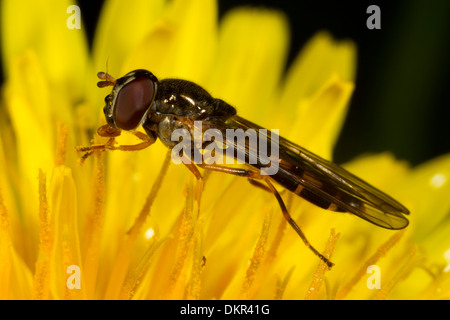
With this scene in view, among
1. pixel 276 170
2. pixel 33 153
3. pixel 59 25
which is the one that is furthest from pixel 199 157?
pixel 59 25

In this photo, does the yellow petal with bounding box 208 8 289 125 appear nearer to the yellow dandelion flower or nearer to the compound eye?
the yellow dandelion flower

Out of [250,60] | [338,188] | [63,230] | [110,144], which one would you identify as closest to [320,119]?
[250,60]

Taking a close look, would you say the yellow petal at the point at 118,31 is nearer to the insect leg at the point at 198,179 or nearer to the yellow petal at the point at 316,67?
the yellow petal at the point at 316,67

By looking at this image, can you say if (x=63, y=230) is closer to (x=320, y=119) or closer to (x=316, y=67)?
(x=320, y=119)

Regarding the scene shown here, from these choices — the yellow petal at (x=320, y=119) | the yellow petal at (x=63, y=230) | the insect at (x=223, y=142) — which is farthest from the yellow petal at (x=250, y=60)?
the yellow petal at (x=63, y=230)

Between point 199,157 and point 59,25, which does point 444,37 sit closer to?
point 199,157
